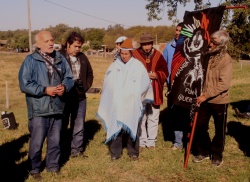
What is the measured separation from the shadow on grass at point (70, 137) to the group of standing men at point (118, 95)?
272 millimetres

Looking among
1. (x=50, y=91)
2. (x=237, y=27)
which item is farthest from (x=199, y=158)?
(x=237, y=27)

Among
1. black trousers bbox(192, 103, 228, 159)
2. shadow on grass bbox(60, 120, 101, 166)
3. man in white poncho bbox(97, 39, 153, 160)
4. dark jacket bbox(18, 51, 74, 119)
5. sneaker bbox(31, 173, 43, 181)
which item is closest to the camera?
dark jacket bbox(18, 51, 74, 119)

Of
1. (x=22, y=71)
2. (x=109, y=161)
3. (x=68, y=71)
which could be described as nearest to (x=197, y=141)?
(x=109, y=161)

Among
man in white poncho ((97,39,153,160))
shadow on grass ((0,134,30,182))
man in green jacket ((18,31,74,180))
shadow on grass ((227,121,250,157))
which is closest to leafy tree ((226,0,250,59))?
shadow on grass ((227,121,250,157))

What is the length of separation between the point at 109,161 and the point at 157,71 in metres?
1.85

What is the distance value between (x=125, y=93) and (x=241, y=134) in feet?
10.6

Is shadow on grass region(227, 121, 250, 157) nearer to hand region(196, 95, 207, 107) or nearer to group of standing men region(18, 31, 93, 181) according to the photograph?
hand region(196, 95, 207, 107)

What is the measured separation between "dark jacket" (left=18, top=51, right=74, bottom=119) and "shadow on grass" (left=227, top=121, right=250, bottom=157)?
12.0 feet

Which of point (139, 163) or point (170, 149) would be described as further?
point (170, 149)

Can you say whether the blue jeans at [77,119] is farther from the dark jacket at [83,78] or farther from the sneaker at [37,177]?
the sneaker at [37,177]

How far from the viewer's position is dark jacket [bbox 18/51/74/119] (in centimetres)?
409

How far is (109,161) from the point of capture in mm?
5348

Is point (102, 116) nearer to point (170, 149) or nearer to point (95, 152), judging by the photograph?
point (95, 152)

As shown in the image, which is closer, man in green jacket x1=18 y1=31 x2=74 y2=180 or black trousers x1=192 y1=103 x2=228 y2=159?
man in green jacket x1=18 y1=31 x2=74 y2=180
